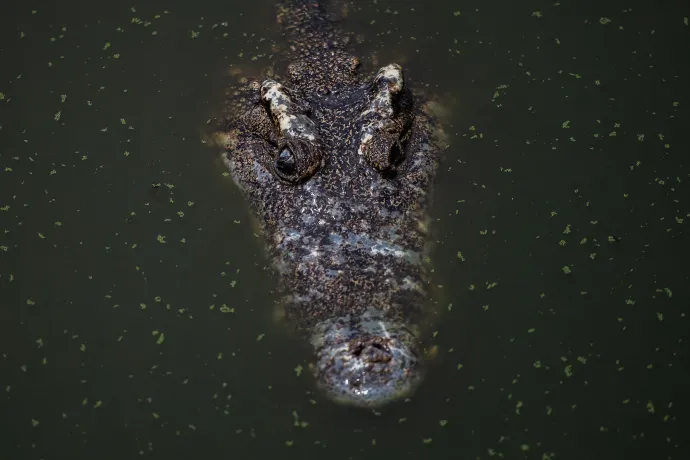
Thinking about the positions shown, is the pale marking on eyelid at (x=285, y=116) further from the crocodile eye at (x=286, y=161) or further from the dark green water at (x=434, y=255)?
the dark green water at (x=434, y=255)

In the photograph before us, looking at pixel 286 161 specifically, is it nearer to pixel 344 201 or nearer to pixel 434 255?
pixel 344 201

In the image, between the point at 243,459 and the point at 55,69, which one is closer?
the point at 243,459

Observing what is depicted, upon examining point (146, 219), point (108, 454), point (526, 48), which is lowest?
point (108, 454)

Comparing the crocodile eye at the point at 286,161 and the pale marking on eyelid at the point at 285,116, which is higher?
the pale marking on eyelid at the point at 285,116

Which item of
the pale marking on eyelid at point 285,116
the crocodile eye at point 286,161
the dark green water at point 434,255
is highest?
the pale marking on eyelid at point 285,116

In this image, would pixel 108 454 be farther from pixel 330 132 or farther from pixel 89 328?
pixel 330 132

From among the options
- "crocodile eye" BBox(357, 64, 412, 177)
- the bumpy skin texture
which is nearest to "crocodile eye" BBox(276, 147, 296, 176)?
the bumpy skin texture

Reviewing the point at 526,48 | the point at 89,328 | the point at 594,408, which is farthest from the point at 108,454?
the point at 526,48

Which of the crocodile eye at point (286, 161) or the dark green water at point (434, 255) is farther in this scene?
the crocodile eye at point (286, 161)

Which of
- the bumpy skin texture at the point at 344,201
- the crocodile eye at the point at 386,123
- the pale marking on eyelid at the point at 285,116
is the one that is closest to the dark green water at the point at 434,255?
the bumpy skin texture at the point at 344,201
